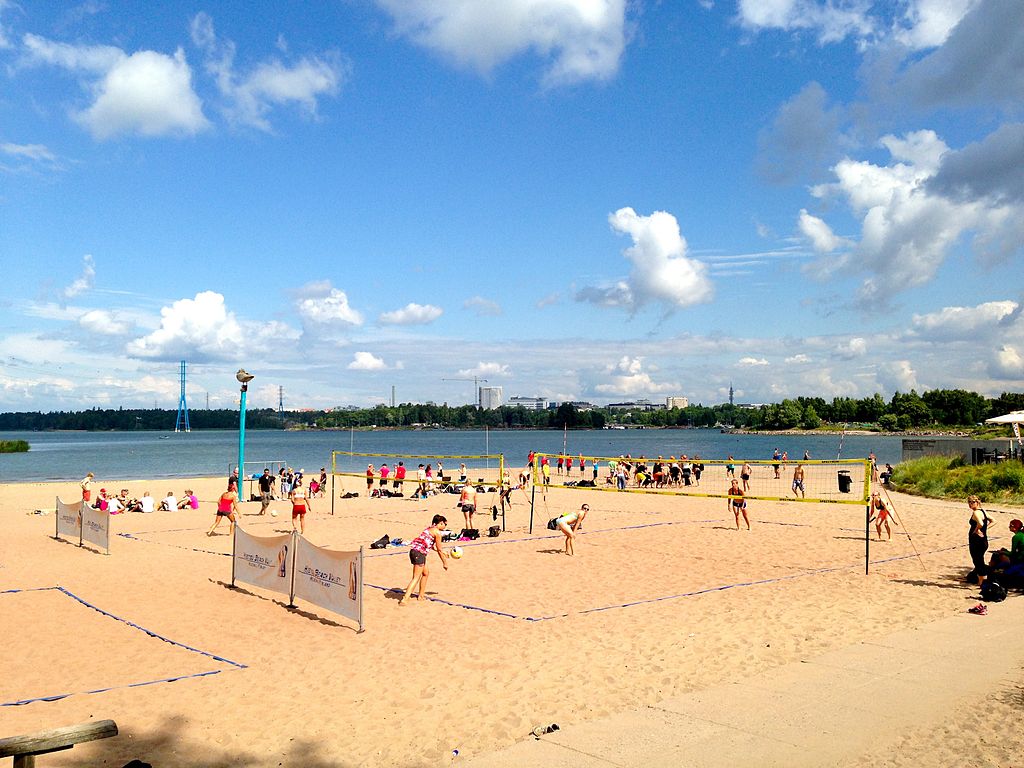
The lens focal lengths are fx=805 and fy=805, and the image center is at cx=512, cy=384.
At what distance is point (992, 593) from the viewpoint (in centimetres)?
1148

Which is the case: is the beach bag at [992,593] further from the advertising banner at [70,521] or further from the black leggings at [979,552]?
the advertising banner at [70,521]

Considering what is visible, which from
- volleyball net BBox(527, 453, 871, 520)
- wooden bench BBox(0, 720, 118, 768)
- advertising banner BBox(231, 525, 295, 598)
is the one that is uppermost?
wooden bench BBox(0, 720, 118, 768)

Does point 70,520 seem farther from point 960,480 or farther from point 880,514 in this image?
point 960,480

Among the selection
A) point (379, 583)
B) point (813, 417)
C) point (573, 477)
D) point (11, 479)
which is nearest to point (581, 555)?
point (379, 583)

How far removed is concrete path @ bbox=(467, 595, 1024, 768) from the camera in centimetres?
595

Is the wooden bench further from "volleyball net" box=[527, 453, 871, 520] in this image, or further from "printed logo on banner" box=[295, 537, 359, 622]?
"volleyball net" box=[527, 453, 871, 520]

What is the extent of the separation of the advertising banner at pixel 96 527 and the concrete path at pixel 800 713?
13.1m

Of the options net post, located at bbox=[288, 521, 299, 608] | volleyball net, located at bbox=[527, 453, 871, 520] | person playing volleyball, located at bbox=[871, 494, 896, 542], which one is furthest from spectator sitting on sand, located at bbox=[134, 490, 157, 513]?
person playing volleyball, located at bbox=[871, 494, 896, 542]

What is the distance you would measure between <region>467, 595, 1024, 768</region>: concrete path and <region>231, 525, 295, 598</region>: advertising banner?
6.59 meters

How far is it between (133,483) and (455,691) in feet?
126

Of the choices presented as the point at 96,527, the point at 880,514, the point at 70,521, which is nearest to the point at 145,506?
→ the point at 70,521

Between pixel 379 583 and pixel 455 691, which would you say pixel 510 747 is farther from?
pixel 379 583

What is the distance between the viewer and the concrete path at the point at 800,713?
5.95 m

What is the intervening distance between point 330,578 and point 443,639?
2.01 meters
